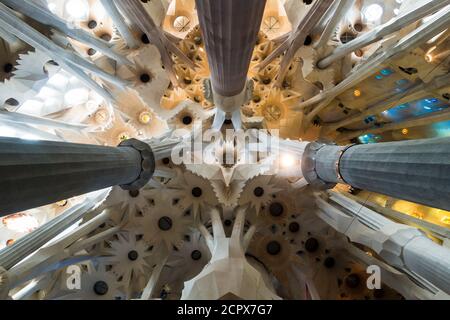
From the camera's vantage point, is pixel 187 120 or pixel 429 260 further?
pixel 187 120

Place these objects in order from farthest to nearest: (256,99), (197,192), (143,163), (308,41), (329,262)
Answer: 1. (256,99)
2. (329,262)
3. (308,41)
4. (197,192)
5. (143,163)

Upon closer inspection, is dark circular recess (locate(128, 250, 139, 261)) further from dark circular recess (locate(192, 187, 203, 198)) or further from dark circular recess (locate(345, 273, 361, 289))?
dark circular recess (locate(345, 273, 361, 289))

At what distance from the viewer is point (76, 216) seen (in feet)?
32.8

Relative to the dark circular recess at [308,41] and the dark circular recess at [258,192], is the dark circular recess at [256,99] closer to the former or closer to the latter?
the dark circular recess at [308,41]

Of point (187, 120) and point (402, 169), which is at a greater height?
point (187, 120)

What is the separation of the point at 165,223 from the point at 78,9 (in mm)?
9990

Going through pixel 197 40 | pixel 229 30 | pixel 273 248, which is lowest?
pixel 273 248

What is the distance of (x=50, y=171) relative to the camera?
4023mm

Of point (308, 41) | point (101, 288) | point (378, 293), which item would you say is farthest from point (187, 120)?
point (378, 293)

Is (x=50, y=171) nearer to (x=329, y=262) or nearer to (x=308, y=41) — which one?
(x=308, y=41)

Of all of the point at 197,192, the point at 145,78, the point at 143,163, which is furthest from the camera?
the point at 197,192
